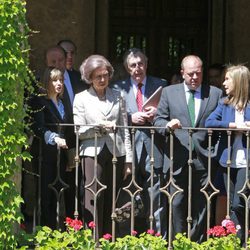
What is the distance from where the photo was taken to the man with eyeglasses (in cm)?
1067

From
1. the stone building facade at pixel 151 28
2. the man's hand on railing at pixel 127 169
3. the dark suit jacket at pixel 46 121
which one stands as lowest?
the man's hand on railing at pixel 127 169

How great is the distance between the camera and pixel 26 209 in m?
12.0

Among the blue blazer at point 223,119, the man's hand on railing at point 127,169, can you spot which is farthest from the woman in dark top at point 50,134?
the blue blazer at point 223,119

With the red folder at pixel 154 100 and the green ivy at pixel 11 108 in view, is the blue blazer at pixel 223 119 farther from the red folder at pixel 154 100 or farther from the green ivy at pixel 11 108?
the green ivy at pixel 11 108

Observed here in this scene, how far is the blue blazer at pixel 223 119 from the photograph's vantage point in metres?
10.2

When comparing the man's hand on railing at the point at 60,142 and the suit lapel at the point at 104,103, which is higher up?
the suit lapel at the point at 104,103

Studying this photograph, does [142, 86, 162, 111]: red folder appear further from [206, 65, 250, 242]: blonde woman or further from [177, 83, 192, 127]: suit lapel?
[206, 65, 250, 242]: blonde woman

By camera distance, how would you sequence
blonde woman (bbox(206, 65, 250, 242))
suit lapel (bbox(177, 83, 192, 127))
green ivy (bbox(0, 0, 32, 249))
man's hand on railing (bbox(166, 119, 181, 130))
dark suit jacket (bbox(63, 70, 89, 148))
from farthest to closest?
dark suit jacket (bbox(63, 70, 89, 148)), suit lapel (bbox(177, 83, 192, 127)), blonde woman (bbox(206, 65, 250, 242)), man's hand on railing (bbox(166, 119, 181, 130)), green ivy (bbox(0, 0, 32, 249))

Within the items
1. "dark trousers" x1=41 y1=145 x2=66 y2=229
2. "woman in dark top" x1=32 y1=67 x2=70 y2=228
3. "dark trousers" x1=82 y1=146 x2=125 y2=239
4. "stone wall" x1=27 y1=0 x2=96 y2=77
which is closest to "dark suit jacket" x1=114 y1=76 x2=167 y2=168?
"dark trousers" x1=82 y1=146 x2=125 y2=239

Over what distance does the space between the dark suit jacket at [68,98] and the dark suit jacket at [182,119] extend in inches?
32.4

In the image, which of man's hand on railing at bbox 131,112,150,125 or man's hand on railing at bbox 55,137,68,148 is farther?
man's hand on railing at bbox 131,112,150,125

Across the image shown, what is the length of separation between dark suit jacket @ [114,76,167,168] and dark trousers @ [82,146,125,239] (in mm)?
380

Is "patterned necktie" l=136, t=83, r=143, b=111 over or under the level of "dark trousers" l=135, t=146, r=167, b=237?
over

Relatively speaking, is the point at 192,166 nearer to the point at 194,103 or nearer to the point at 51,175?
the point at 194,103
